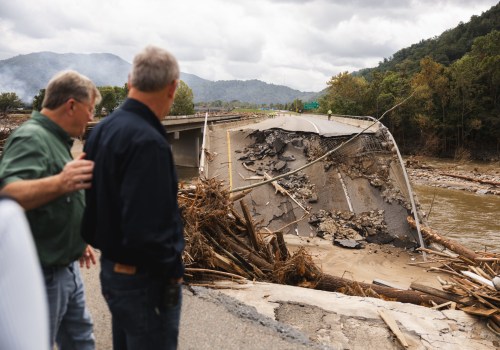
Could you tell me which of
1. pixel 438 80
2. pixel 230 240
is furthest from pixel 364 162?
pixel 438 80

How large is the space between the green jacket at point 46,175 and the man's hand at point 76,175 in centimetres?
21

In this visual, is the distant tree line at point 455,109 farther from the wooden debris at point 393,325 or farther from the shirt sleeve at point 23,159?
the shirt sleeve at point 23,159

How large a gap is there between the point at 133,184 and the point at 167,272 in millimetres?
510

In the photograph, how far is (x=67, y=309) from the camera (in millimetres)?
2615

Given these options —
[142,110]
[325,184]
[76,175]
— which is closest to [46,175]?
[76,175]

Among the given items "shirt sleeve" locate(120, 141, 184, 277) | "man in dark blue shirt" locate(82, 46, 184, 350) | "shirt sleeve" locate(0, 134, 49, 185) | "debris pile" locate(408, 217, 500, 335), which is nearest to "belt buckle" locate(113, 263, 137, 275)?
"man in dark blue shirt" locate(82, 46, 184, 350)

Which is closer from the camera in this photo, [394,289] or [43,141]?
[43,141]

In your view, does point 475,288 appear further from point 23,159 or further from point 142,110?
point 23,159

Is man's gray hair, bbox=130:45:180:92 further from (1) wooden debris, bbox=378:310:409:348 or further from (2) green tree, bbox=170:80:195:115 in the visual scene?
(2) green tree, bbox=170:80:195:115

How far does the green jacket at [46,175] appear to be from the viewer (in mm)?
2180

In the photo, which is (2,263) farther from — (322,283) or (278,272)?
(322,283)

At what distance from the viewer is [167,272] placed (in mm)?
1970

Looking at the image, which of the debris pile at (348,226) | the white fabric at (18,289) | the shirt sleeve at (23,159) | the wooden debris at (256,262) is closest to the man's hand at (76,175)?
the shirt sleeve at (23,159)

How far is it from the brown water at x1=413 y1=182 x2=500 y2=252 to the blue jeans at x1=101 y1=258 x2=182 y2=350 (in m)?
13.9
